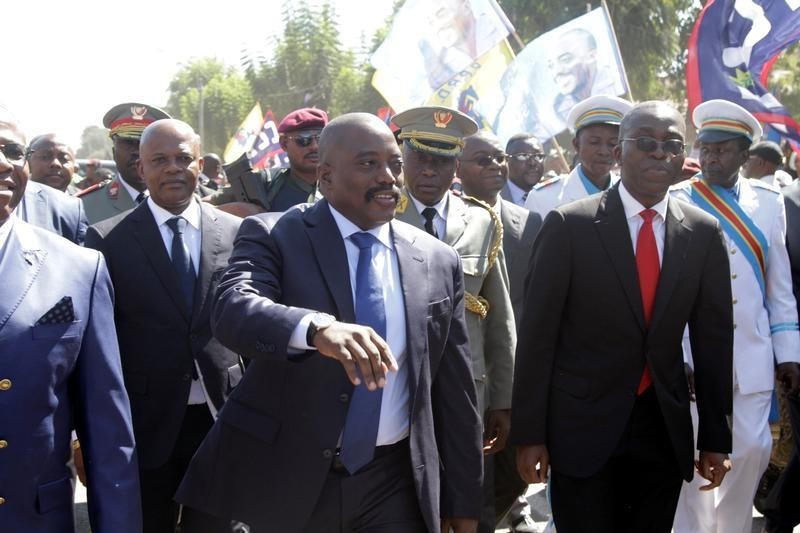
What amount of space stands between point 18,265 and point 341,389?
3.43ft

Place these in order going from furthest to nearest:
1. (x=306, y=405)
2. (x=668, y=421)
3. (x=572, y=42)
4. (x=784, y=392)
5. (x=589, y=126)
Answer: (x=572, y=42), (x=589, y=126), (x=784, y=392), (x=668, y=421), (x=306, y=405)

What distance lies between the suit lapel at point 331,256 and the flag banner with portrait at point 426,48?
26.6 ft

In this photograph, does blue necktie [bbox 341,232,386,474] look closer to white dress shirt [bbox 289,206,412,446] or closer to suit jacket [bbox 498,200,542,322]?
white dress shirt [bbox 289,206,412,446]

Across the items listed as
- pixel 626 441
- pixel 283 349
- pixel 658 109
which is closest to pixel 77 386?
pixel 283 349

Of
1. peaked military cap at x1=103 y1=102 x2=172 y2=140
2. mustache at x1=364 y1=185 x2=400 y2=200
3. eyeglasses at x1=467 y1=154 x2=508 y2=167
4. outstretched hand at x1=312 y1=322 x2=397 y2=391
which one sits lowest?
eyeglasses at x1=467 y1=154 x2=508 y2=167

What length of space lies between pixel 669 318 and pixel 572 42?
775 cm

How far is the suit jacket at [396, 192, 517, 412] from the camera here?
15.2ft

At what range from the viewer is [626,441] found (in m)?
4.12

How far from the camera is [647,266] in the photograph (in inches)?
165

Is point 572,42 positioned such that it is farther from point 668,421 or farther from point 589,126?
point 668,421

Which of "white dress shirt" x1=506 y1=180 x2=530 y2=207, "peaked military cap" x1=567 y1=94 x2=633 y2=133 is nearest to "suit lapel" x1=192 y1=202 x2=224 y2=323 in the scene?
"peaked military cap" x1=567 y1=94 x2=633 y2=133

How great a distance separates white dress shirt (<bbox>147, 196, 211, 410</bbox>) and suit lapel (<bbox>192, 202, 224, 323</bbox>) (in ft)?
0.13

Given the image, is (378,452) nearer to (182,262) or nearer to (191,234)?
(182,262)

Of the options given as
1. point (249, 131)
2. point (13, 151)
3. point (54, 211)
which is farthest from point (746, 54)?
point (249, 131)
